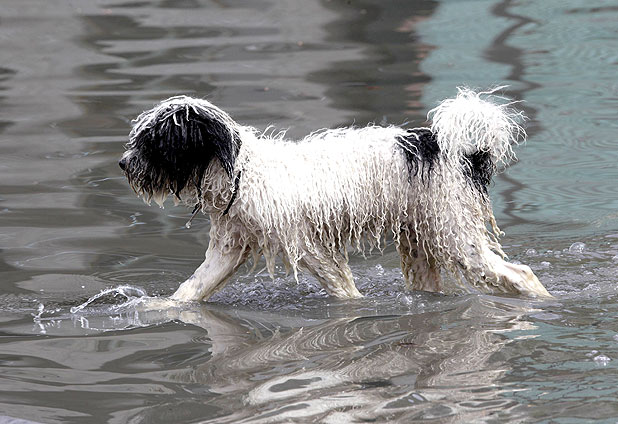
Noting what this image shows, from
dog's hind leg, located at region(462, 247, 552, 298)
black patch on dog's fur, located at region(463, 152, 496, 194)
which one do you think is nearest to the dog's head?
black patch on dog's fur, located at region(463, 152, 496, 194)

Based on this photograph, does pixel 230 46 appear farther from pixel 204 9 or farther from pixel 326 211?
pixel 326 211

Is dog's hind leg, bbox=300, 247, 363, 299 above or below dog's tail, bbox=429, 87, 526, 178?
below

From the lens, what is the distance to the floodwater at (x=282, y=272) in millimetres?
4711

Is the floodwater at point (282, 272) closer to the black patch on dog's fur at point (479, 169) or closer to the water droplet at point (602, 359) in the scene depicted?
the water droplet at point (602, 359)

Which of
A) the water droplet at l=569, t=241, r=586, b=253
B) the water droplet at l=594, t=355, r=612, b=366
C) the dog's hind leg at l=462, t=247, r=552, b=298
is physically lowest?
the water droplet at l=569, t=241, r=586, b=253

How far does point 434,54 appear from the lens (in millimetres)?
13023

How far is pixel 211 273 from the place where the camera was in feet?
20.6

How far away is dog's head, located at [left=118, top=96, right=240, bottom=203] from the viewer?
5.87 metres

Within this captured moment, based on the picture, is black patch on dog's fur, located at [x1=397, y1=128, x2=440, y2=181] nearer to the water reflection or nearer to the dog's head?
the water reflection

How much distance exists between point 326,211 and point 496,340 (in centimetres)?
140

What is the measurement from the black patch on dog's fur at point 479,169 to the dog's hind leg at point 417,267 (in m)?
0.58

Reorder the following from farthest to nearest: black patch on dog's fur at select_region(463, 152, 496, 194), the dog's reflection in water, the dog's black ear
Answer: black patch on dog's fur at select_region(463, 152, 496, 194) → the dog's black ear → the dog's reflection in water

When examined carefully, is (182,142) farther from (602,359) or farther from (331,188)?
(602,359)

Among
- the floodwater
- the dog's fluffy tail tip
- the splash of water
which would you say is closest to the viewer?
the floodwater
